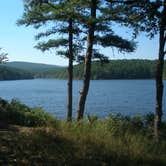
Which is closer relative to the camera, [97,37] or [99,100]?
[97,37]

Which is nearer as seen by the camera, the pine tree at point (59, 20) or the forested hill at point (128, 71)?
the pine tree at point (59, 20)

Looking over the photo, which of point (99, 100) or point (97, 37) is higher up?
point (97, 37)

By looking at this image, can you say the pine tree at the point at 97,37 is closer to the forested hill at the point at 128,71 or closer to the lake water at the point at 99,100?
the lake water at the point at 99,100

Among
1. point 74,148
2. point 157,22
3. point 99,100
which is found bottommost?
point 99,100

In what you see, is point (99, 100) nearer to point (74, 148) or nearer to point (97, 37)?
point (97, 37)

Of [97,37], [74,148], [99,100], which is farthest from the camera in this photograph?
[99,100]

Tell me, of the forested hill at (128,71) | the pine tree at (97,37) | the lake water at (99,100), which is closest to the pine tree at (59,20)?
the pine tree at (97,37)

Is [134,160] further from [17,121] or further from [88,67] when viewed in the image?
[88,67]

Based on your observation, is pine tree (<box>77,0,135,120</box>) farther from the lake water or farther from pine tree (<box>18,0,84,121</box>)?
the lake water

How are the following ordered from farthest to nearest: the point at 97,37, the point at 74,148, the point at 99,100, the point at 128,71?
the point at 128,71 → the point at 99,100 → the point at 97,37 → the point at 74,148

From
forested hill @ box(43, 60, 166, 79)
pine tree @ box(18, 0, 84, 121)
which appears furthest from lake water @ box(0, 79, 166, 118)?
forested hill @ box(43, 60, 166, 79)

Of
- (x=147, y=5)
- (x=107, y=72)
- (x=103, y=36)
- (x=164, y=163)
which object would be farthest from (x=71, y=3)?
(x=107, y=72)

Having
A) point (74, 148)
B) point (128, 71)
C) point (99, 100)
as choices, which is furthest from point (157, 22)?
point (128, 71)

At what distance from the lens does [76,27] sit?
15.6 metres
